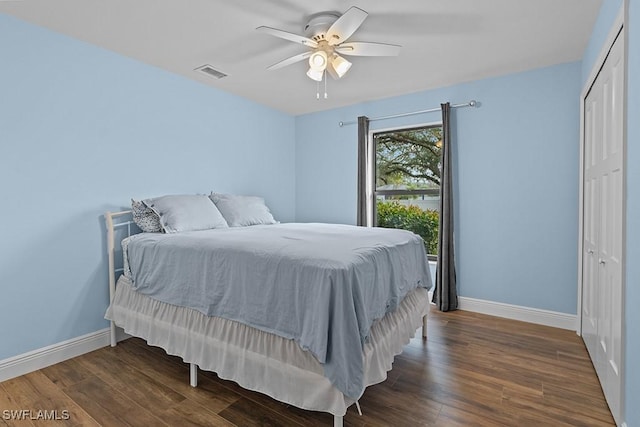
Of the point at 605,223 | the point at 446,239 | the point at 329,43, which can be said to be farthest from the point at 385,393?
the point at 329,43

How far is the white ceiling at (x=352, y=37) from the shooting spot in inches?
84.6

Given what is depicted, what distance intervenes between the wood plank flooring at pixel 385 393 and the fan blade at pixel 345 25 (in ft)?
7.51

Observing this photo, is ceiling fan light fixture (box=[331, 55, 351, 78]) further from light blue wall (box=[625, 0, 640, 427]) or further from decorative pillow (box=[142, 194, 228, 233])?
decorative pillow (box=[142, 194, 228, 233])

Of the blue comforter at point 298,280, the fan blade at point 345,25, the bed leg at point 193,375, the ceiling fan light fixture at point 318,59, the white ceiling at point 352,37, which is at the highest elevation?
the white ceiling at point 352,37

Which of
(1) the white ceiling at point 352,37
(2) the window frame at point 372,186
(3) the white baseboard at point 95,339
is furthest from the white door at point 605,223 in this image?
(2) the window frame at point 372,186

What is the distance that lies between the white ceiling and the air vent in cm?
7

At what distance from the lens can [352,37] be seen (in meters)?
2.56

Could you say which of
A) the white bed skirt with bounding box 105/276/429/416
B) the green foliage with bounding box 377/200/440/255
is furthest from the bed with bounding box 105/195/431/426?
the green foliage with bounding box 377/200/440/255

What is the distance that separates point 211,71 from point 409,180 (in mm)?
2571

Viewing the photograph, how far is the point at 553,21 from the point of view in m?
2.33

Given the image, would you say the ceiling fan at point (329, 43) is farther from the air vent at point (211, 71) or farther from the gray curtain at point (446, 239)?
the gray curtain at point (446, 239)

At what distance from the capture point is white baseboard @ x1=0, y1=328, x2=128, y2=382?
7.22 ft

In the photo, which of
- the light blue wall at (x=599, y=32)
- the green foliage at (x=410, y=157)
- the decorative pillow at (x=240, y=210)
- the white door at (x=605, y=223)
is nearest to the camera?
the white door at (x=605, y=223)

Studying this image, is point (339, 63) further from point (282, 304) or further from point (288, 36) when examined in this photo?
point (282, 304)
